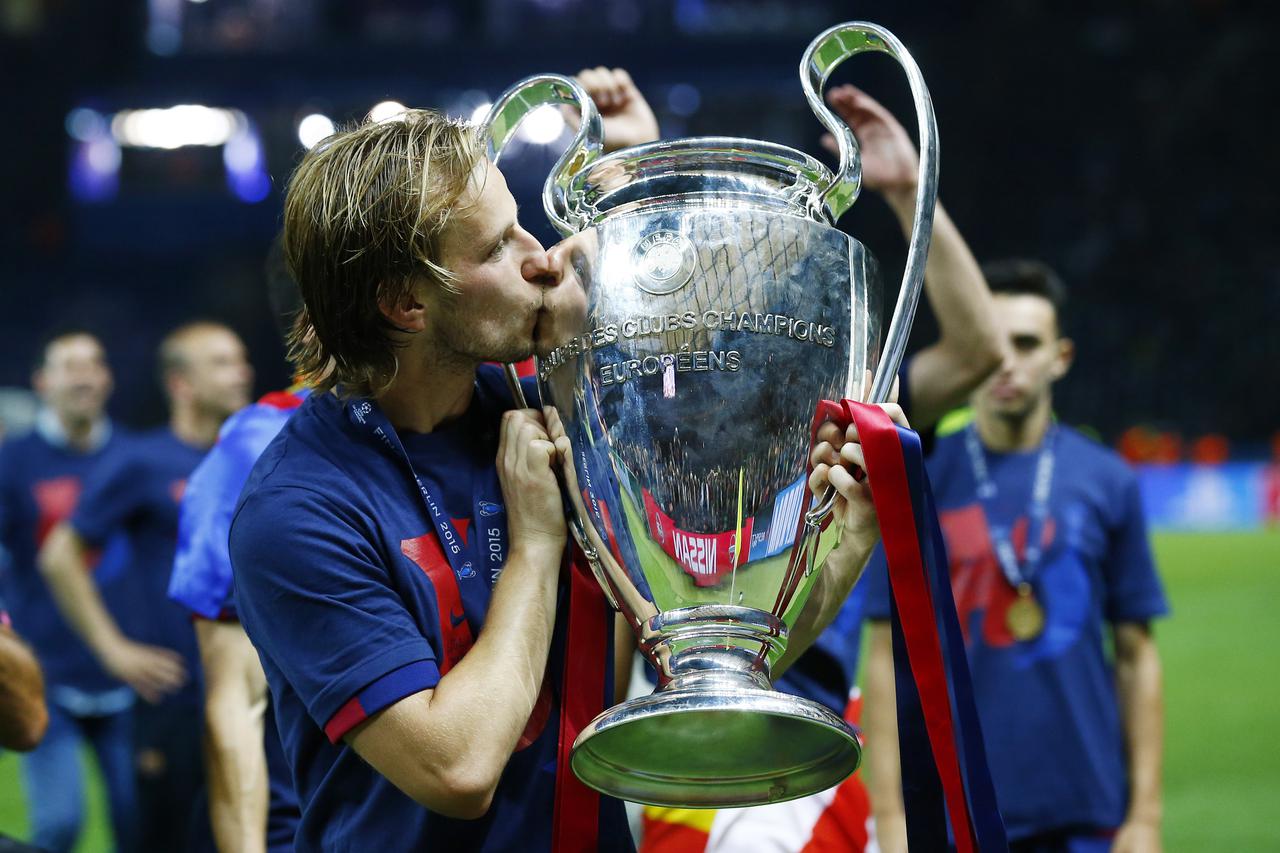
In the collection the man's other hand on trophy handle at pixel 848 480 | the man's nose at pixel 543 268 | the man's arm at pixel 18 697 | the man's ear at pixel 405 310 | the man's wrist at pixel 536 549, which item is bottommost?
the man's arm at pixel 18 697

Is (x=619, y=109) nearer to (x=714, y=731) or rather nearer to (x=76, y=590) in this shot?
(x=714, y=731)

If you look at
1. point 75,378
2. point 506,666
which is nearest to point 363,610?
point 506,666

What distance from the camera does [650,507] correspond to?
1.41 meters

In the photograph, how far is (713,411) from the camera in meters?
1.38

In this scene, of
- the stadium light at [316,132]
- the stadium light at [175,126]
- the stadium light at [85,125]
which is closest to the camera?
the stadium light at [316,132]

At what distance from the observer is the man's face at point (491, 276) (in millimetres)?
1474

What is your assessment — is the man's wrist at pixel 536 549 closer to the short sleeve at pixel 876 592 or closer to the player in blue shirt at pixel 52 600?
the short sleeve at pixel 876 592

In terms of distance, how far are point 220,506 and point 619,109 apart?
849 millimetres

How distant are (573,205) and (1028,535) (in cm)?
196

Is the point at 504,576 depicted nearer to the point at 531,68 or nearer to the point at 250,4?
the point at 531,68

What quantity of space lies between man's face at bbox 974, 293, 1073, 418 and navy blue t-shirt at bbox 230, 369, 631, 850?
1.98 metres

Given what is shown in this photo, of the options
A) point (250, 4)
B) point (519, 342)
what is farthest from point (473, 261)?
point (250, 4)

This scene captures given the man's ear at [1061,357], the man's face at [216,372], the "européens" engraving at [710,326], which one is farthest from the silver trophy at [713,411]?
the man's face at [216,372]

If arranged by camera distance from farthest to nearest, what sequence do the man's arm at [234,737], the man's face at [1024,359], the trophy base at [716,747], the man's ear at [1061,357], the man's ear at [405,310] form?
the man's ear at [1061,357] → the man's face at [1024,359] → the man's arm at [234,737] → the man's ear at [405,310] → the trophy base at [716,747]
